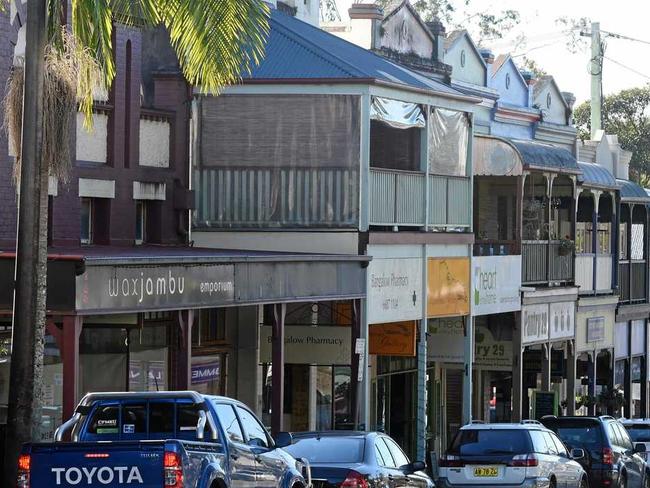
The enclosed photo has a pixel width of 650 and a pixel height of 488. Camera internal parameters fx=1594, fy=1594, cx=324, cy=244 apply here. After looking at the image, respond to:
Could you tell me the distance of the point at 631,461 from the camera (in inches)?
1097

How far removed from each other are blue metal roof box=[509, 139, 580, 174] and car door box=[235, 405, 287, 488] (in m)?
16.9

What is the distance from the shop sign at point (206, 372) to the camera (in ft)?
85.0

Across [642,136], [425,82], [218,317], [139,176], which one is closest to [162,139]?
[139,176]

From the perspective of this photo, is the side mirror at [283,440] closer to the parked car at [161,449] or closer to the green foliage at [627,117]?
the parked car at [161,449]

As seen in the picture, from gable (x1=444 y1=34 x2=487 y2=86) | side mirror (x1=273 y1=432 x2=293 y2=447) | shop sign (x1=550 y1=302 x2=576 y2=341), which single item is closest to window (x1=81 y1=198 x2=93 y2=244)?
side mirror (x1=273 y1=432 x2=293 y2=447)

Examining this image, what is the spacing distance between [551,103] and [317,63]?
18761 mm

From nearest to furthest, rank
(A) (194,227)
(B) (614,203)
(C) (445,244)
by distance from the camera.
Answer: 1. (A) (194,227)
2. (C) (445,244)
3. (B) (614,203)

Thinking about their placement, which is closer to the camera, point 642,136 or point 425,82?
point 425,82

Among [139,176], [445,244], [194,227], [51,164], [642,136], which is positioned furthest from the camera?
[642,136]

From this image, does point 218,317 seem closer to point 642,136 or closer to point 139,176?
point 139,176

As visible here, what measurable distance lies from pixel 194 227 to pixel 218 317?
1.60 m

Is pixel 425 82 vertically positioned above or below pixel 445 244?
above

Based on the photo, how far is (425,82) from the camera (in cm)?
2903

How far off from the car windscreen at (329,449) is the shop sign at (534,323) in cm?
1522
